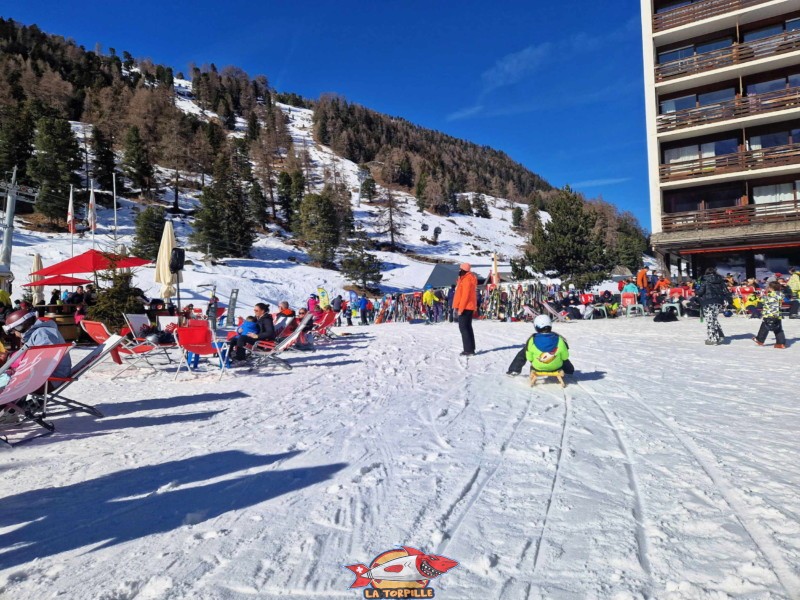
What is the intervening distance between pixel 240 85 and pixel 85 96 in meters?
47.5

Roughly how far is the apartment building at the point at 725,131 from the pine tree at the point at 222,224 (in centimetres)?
2700

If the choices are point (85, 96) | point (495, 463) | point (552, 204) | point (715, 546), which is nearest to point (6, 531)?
point (495, 463)

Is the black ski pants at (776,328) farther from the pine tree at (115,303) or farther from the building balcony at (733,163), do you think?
the building balcony at (733,163)

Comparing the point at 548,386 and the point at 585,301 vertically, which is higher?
the point at 585,301

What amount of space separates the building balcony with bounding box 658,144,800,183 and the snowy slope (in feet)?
58.3

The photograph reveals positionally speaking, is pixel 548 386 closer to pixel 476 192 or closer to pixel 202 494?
pixel 202 494

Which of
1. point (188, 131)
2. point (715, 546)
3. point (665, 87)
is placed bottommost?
point (715, 546)

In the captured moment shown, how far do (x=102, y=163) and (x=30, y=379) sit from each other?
45.5m

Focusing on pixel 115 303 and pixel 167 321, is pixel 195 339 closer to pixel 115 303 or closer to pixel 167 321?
pixel 167 321

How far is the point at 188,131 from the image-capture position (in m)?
53.7

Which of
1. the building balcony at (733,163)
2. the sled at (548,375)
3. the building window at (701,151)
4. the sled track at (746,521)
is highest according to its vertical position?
the building window at (701,151)

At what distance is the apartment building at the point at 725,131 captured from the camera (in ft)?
60.4

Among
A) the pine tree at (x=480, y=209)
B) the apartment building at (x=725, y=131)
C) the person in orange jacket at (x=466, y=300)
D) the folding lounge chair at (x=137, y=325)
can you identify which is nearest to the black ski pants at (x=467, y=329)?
the person in orange jacket at (x=466, y=300)

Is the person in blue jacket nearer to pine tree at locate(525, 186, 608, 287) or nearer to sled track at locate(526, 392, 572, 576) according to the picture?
pine tree at locate(525, 186, 608, 287)
